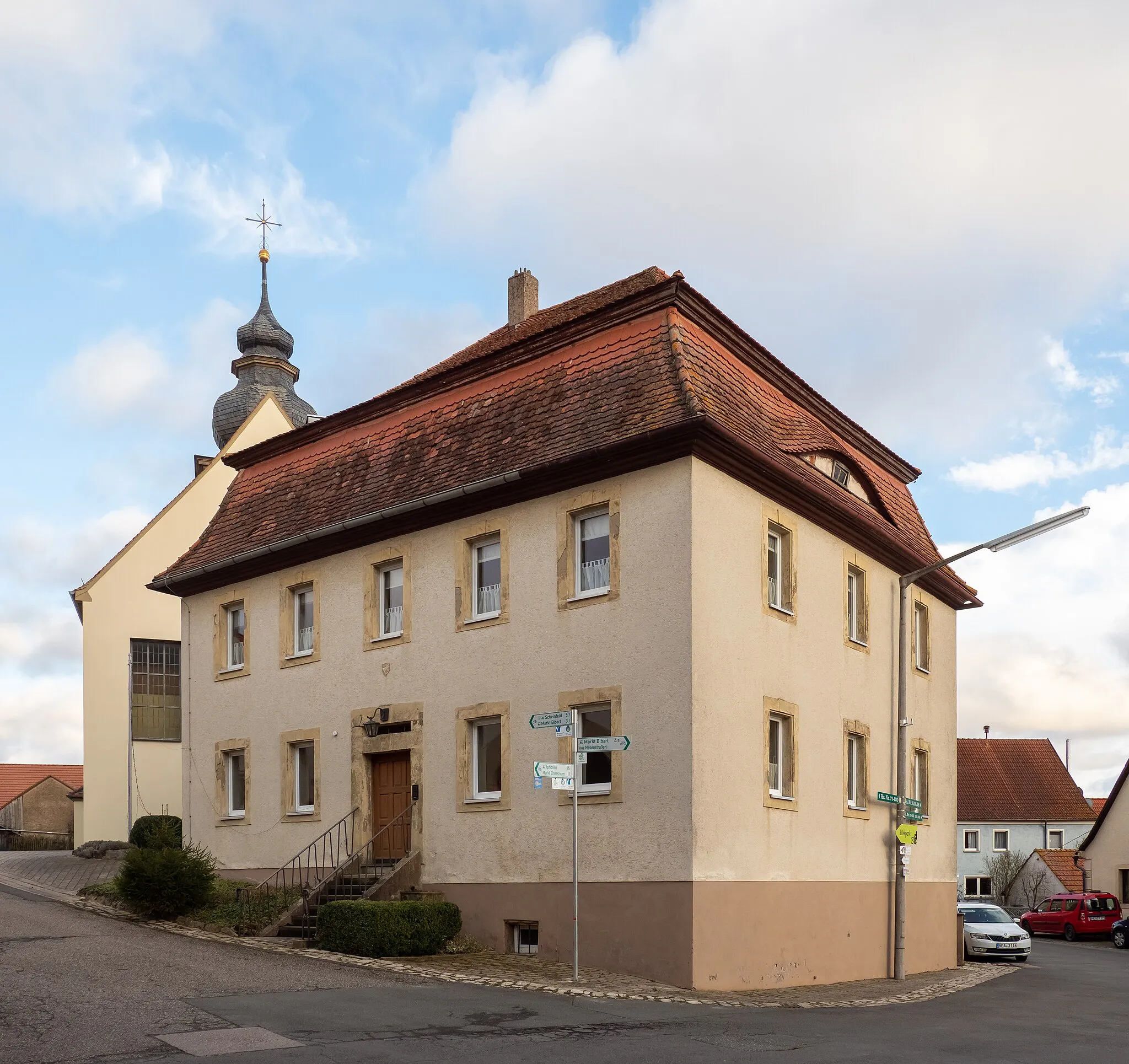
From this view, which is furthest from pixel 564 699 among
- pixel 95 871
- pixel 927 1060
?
pixel 95 871

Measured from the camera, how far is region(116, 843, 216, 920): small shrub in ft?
67.7

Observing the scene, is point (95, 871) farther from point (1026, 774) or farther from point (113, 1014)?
point (1026, 774)

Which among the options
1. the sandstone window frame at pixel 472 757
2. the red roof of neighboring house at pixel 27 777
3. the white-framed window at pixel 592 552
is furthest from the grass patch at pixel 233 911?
the red roof of neighboring house at pixel 27 777

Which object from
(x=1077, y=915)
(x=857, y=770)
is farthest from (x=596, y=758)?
(x=1077, y=915)

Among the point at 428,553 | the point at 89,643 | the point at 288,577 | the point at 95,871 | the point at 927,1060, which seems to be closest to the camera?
the point at 927,1060

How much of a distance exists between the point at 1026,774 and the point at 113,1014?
64287 mm

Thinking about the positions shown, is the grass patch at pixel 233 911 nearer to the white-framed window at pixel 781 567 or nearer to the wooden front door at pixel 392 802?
the wooden front door at pixel 392 802

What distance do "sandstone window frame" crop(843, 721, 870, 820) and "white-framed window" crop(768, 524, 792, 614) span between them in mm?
2665

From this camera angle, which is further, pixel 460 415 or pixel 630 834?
pixel 460 415

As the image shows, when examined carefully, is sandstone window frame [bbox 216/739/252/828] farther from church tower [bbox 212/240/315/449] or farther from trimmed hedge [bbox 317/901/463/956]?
church tower [bbox 212/240/315/449]

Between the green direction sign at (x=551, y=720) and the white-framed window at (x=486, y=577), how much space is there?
3956mm

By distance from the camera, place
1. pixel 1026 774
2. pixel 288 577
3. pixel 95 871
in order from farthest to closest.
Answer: pixel 1026 774 → pixel 95 871 → pixel 288 577

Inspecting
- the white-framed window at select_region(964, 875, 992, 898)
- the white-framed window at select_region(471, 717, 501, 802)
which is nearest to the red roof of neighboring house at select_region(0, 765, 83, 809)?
the white-framed window at select_region(964, 875, 992, 898)

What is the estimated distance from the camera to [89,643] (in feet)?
116
